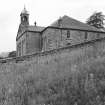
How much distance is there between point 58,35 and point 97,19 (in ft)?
82.8

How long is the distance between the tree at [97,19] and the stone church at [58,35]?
1853cm

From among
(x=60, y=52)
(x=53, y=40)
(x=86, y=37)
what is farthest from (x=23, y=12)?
(x=60, y=52)

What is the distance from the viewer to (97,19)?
60.1 m

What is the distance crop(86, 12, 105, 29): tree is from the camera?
60312mm

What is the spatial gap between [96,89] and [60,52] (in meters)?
7.28

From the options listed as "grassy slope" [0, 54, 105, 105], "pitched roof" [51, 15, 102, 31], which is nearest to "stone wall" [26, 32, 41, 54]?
"pitched roof" [51, 15, 102, 31]

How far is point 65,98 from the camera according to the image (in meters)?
5.20

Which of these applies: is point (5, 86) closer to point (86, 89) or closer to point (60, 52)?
point (86, 89)

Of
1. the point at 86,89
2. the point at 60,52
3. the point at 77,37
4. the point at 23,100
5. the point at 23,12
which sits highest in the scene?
the point at 23,12

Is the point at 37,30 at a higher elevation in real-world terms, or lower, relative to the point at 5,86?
higher

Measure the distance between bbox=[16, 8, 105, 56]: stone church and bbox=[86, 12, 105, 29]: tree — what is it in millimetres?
18529

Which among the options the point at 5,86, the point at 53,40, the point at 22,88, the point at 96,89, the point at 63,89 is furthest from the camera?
the point at 53,40

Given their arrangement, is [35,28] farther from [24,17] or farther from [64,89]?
[64,89]

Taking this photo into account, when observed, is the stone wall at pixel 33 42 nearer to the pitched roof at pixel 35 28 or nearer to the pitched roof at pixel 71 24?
the pitched roof at pixel 35 28
